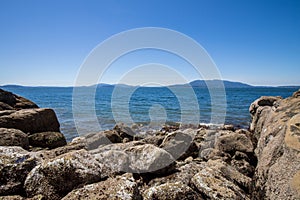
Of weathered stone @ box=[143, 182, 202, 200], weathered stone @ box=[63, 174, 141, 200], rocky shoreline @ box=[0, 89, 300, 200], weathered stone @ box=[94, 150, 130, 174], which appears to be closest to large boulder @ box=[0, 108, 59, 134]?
rocky shoreline @ box=[0, 89, 300, 200]

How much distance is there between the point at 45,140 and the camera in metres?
9.68

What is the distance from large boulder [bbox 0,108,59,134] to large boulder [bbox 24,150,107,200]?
22.2ft

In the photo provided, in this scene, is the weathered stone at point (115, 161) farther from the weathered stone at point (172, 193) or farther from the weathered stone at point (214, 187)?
the weathered stone at point (214, 187)

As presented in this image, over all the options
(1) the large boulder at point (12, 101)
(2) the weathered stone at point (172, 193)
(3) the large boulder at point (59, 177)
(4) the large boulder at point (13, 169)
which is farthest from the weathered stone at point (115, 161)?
(1) the large boulder at point (12, 101)

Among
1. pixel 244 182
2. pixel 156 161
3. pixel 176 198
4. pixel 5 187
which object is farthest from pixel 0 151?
pixel 244 182

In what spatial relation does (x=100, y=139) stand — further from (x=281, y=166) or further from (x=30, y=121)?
(x=281, y=166)

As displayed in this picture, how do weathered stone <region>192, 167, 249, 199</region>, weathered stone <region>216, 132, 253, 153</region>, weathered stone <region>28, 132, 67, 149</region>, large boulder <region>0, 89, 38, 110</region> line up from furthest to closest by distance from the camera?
large boulder <region>0, 89, 38, 110</region> < weathered stone <region>28, 132, 67, 149</region> < weathered stone <region>216, 132, 253, 153</region> < weathered stone <region>192, 167, 249, 199</region>

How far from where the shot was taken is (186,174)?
5.25 m

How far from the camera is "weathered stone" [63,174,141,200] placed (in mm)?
3722

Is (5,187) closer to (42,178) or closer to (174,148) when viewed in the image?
(42,178)

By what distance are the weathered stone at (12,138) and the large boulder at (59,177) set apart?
3.46 meters

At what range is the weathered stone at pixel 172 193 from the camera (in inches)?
165

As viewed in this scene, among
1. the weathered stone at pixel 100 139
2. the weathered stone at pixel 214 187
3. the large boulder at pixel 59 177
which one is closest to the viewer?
the large boulder at pixel 59 177

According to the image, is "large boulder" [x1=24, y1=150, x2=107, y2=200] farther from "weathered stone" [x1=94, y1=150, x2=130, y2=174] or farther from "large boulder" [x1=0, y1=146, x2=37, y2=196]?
"weathered stone" [x1=94, y1=150, x2=130, y2=174]
